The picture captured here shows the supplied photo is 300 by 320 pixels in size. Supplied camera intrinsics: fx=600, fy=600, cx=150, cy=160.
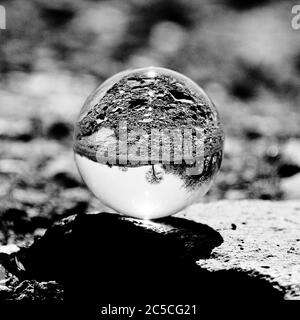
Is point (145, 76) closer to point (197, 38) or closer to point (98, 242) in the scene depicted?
point (98, 242)

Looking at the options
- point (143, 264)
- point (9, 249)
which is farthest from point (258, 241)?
point (9, 249)

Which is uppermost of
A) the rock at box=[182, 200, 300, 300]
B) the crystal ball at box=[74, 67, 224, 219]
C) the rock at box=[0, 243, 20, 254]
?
the crystal ball at box=[74, 67, 224, 219]

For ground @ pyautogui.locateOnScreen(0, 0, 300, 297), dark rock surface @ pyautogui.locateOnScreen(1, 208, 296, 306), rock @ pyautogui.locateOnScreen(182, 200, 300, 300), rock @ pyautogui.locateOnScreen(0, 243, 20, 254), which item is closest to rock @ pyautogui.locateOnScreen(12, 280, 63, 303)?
dark rock surface @ pyautogui.locateOnScreen(1, 208, 296, 306)

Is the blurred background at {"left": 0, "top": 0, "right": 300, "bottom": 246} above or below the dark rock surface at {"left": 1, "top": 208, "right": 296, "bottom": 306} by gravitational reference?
above

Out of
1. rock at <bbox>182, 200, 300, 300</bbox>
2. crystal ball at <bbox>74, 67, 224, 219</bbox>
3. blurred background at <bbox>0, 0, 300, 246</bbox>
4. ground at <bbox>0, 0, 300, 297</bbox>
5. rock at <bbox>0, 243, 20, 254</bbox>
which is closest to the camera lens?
rock at <bbox>182, 200, 300, 300</bbox>

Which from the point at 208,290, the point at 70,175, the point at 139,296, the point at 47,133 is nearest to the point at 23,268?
the point at 139,296

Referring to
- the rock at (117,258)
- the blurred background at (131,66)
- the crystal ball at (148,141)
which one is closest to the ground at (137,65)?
the blurred background at (131,66)

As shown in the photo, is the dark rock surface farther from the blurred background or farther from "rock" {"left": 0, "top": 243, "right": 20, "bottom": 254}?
the blurred background

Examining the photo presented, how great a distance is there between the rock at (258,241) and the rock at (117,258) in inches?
4.2

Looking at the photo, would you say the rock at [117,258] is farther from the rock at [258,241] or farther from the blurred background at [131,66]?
the blurred background at [131,66]

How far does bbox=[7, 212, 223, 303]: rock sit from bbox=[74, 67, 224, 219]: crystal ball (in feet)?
0.48

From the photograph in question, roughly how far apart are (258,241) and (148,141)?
0.80 metres

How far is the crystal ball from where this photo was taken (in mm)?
2887

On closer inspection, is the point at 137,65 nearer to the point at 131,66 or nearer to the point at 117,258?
the point at 131,66
